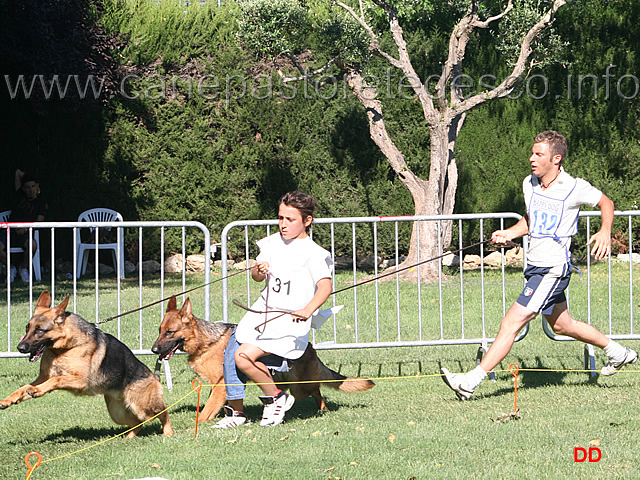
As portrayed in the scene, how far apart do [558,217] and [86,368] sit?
3332 mm

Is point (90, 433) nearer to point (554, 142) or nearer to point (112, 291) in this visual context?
point (554, 142)

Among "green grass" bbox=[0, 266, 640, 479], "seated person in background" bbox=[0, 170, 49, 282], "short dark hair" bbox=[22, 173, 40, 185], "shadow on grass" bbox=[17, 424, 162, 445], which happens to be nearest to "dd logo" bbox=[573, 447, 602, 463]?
"green grass" bbox=[0, 266, 640, 479]

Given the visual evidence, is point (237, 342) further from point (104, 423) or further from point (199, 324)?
point (104, 423)

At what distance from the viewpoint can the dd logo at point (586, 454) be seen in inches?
177

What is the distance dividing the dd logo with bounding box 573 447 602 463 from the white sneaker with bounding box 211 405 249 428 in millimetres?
2146

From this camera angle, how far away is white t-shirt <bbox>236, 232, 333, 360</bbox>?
17.7ft

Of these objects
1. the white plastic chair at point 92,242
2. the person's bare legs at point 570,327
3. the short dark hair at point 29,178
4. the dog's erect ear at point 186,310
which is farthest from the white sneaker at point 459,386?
the short dark hair at point 29,178

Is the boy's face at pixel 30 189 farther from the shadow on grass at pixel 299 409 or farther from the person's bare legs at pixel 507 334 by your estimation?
the person's bare legs at pixel 507 334

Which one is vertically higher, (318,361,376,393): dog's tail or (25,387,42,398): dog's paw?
(25,387,42,398): dog's paw

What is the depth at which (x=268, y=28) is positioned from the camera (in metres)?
12.4

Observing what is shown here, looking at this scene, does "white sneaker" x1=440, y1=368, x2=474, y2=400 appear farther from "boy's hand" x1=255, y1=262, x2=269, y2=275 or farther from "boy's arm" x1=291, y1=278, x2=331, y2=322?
"boy's hand" x1=255, y1=262, x2=269, y2=275

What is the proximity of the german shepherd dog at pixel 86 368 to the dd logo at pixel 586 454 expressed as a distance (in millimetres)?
2526

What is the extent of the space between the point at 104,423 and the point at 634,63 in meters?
11.9

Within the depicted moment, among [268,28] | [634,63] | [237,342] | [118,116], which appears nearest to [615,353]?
[237,342]
